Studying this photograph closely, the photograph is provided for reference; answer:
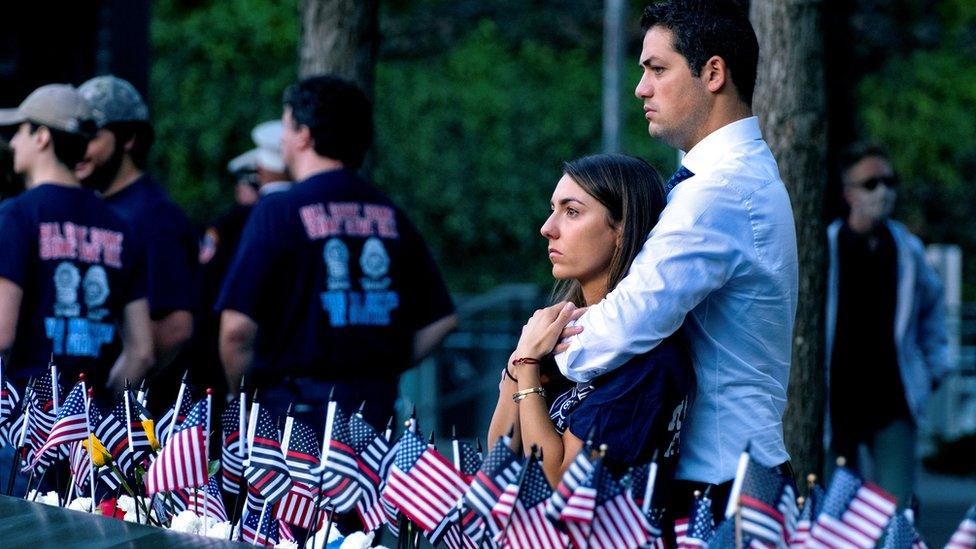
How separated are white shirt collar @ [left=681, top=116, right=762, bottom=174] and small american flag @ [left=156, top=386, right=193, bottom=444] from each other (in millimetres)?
1226

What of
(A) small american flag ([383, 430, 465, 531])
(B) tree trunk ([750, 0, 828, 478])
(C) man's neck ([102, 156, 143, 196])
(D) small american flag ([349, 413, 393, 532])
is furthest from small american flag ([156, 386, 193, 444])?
(B) tree trunk ([750, 0, 828, 478])

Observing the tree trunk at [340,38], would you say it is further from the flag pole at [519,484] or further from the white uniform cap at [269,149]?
the flag pole at [519,484]

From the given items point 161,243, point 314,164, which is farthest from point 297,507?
point 161,243

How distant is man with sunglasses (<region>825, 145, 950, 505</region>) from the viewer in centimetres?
649

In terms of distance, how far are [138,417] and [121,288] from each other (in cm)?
142

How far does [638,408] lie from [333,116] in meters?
2.56

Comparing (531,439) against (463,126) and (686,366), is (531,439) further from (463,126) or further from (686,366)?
(463,126)

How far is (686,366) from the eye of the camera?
3055 mm

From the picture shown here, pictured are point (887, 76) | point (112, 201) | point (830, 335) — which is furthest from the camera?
point (887, 76)

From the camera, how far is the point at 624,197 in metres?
3.12

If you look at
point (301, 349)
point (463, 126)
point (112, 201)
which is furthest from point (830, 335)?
point (463, 126)

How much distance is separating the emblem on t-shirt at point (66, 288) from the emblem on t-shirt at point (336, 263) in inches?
33.0

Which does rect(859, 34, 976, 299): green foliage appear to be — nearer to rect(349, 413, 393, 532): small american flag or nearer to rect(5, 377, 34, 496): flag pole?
rect(5, 377, 34, 496): flag pole

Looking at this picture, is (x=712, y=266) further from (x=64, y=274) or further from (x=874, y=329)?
(x=874, y=329)
